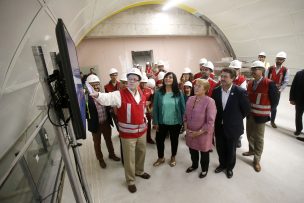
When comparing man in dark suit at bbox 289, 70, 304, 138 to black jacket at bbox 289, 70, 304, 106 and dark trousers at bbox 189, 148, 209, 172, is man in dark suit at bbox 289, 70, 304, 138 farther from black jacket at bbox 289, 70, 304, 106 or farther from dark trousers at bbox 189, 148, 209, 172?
dark trousers at bbox 189, 148, 209, 172

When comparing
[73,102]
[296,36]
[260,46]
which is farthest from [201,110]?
[260,46]

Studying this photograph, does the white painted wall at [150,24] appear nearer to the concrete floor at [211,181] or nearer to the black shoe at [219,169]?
the concrete floor at [211,181]

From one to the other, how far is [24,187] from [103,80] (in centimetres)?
659

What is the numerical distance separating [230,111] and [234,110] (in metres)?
0.05

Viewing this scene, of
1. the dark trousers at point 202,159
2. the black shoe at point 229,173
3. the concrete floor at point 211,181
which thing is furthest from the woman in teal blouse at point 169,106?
the black shoe at point 229,173

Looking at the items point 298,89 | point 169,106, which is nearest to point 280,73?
point 298,89

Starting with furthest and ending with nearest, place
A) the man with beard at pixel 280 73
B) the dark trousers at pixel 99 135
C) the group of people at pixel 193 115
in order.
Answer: the man with beard at pixel 280 73 < the dark trousers at pixel 99 135 < the group of people at pixel 193 115

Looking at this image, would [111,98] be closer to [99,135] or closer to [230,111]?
[99,135]

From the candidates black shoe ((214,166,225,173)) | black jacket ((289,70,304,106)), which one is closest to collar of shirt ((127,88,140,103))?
black shoe ((214,166,225,173))

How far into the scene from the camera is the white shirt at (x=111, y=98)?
1.97m

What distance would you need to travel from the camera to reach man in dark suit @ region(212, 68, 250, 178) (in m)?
2.41

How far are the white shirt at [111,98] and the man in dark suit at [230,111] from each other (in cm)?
121

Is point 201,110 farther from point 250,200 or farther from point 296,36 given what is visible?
point 296,36

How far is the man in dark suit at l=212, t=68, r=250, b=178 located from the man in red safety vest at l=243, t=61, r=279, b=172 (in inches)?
18.2
